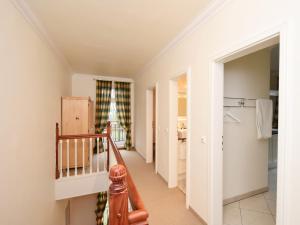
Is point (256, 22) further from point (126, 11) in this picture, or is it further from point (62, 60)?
point (62, 60)

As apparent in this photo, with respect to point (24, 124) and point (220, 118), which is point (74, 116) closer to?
point (24, 124)

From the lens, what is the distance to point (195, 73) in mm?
2002

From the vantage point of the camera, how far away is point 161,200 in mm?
2309

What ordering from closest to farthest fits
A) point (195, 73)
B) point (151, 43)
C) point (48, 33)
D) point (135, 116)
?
point (195, 73)
point (48, 33)
point (151, 43)
point (135, 116)

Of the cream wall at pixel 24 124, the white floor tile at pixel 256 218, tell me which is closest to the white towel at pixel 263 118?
the white floor tile at pixel 256 218

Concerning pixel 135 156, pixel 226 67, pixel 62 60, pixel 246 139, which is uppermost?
pixel 62 60

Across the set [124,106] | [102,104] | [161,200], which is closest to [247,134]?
[161,200]

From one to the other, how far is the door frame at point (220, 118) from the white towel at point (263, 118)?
113 cm

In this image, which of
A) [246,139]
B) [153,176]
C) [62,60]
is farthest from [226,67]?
[62,60]

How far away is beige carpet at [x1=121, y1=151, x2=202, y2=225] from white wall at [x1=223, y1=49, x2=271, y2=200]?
2.26 ft

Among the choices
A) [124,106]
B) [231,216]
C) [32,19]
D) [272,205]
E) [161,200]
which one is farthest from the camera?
[124,106]

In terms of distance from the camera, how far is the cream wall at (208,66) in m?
1.00

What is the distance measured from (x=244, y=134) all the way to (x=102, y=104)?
4.28 m

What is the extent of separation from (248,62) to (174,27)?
130cm
